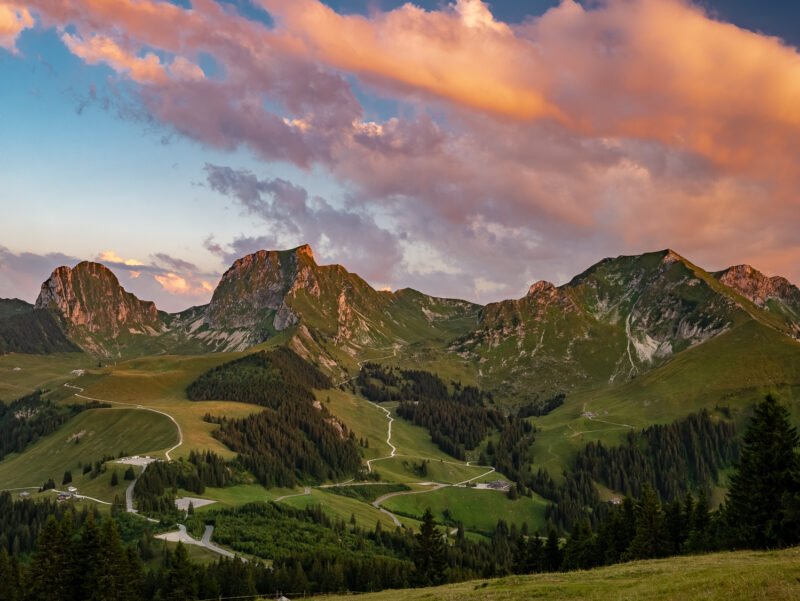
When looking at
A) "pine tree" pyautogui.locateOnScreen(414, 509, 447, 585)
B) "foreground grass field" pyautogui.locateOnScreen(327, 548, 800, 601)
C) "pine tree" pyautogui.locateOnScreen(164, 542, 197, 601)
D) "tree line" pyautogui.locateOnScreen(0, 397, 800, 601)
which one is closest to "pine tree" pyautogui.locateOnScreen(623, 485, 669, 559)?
"tree line" pyautogui.locateOnScreen(0, 397, 800, 601)

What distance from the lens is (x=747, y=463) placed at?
6488 centimetres

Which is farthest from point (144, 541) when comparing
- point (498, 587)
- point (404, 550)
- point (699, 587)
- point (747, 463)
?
point (699, 587)

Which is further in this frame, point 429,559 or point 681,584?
point 429,559

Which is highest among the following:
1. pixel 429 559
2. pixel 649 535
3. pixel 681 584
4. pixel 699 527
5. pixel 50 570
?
pixel 681 584

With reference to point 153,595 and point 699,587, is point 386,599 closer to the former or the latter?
point 699,587

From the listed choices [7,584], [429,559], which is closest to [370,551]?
[429,559]

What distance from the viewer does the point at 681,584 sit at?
36.1 meters

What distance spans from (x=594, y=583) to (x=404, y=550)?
159743mm

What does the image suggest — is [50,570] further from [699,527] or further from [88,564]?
[699,527]

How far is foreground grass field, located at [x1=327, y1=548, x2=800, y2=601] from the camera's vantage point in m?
31.8

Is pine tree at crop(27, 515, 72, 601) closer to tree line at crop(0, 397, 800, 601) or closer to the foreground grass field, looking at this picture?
tree line at crop(0, 397, 800, 601)

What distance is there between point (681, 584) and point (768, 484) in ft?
109

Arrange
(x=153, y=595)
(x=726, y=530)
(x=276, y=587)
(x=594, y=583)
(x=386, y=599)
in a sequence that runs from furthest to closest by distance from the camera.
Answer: (x=276, y=587), (x=153, y=595), (x=726, y=530), (x=386, y=599), (x=594, y=583)

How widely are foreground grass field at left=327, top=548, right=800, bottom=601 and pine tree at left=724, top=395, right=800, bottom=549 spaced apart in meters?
13.0
